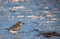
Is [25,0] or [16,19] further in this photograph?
[25,0]

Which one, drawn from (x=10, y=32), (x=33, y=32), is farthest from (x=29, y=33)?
(x=10, y=32)

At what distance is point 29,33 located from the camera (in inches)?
64.2

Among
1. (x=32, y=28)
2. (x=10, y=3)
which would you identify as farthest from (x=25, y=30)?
(x=10, y=3)

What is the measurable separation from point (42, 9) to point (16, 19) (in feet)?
1.26

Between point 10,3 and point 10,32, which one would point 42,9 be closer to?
point 10,3

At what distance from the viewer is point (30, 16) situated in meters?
2.05

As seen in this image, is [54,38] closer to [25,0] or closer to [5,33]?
[5,33]

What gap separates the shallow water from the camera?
165 cm

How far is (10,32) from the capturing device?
1.67 metres

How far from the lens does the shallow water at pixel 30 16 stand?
165cm

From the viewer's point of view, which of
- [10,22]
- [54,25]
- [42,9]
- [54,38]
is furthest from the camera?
[42,9]

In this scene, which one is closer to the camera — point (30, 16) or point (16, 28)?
point (16, 28)

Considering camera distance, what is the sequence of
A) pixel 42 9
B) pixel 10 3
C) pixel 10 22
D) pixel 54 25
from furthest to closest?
pixel 10 3
pixel 42 9
pixel 10 22
pixel 54 25

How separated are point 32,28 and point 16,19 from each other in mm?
295
